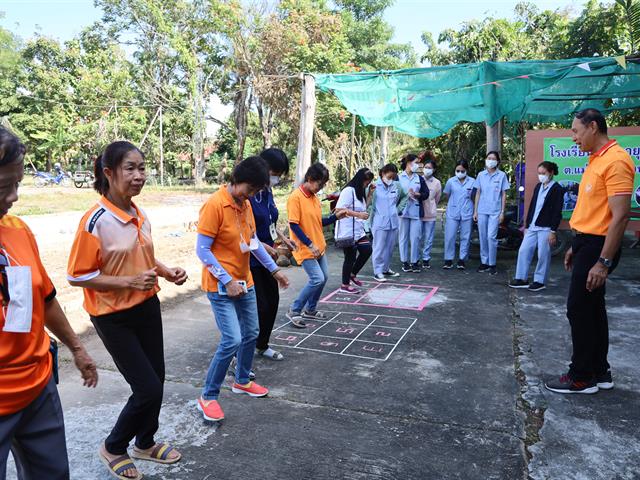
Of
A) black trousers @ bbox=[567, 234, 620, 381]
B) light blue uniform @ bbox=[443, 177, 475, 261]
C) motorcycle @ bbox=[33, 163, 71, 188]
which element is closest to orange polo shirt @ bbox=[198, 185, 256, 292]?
black trousers @ bbox=[567, 234, 620, 381]

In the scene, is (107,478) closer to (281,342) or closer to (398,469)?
(398,469)

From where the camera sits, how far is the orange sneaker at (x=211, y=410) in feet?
10.1

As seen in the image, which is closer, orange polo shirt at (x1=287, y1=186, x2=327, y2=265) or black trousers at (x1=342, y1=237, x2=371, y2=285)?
orange polo shirt at (x1=287, y1=186, x2=327, y2=265)

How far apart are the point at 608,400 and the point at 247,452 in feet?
7.75

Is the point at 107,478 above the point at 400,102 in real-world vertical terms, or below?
below

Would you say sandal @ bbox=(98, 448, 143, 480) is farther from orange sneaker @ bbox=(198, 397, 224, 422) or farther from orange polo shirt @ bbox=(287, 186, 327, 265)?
orange polo shirt @ bbox=(287, 186, 327, 265)

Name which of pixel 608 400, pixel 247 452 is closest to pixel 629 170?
pixel 608 400

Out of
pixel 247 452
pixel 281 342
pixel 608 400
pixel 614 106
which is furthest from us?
pixel 614 106

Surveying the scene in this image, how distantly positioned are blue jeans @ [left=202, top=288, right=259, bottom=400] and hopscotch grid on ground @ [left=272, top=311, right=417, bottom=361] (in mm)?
1230

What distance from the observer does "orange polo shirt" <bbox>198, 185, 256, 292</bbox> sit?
3.04 metres

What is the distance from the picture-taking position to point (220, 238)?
10.2 ft

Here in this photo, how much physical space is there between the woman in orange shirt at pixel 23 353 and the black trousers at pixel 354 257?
465cm

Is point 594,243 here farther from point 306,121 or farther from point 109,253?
point 306,121

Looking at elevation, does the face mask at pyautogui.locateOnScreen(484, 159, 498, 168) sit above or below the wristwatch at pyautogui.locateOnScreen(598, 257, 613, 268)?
above
